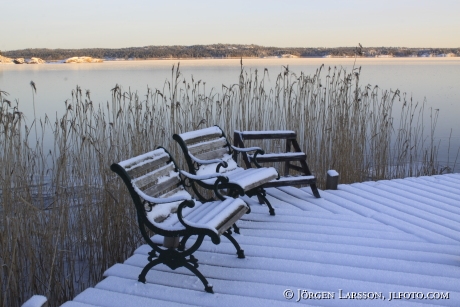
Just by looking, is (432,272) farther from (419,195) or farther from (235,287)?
(419,195)

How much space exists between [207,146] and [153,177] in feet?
3.04

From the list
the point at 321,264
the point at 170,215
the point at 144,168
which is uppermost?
the point at 144,168

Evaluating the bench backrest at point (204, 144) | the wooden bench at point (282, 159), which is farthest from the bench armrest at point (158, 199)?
the wooden bench at point (282, 159)

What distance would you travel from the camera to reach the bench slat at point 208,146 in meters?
3.24

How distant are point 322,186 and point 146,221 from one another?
9.47ft

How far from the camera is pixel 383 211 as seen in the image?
3.36 meters

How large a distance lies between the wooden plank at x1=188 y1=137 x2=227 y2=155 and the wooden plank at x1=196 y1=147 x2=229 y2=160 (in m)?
0.03

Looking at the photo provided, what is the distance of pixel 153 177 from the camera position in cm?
252

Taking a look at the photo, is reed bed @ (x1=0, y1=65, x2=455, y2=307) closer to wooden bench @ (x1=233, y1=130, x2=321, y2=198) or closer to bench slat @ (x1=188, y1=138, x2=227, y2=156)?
bench slat @ (x1=188, y1=138, x2=227, y2=156)

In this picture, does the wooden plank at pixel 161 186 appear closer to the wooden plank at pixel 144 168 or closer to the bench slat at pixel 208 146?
the wooden plank at pixel 144 168

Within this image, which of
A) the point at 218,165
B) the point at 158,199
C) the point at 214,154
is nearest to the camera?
the point at 158,199

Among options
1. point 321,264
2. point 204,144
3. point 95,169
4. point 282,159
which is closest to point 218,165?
point 204,144

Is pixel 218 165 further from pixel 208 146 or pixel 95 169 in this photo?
pixel 95 169

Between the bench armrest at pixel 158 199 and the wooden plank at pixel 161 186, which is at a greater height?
the bench armrest at pixel 158 199
